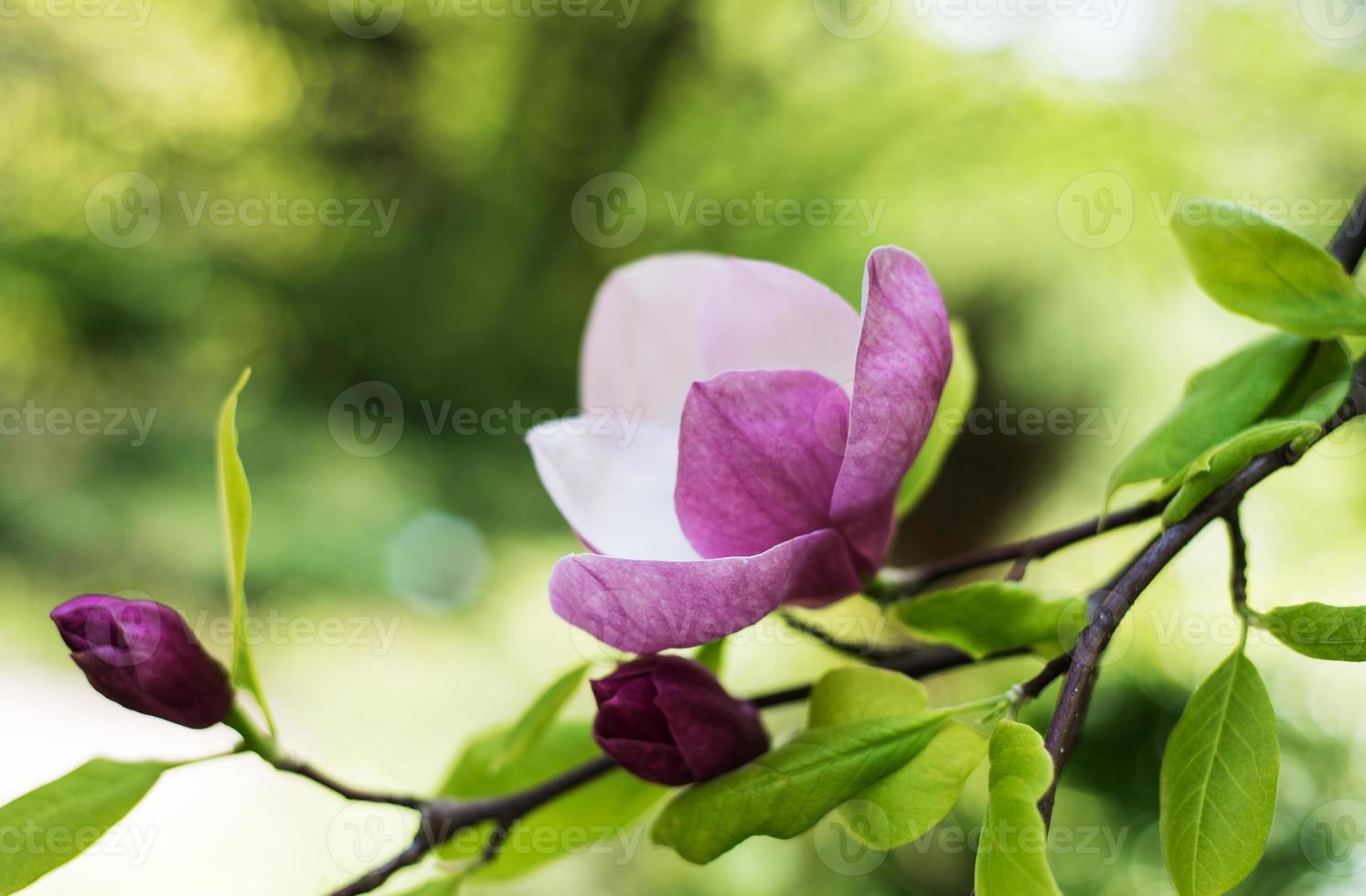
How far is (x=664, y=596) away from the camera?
0.13 meters

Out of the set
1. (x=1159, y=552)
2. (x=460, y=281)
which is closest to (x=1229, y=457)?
(x=1159, y=552)

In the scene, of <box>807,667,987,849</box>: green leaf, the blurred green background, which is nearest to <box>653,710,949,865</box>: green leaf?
<box>807,667,987,849</box>: green leaf

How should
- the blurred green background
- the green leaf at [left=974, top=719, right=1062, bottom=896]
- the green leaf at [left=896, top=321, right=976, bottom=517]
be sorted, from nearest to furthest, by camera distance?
the green leaf at [left=974, top=719, right=1062, bottom=896] → the green leaf at [left=896, top=321, right=976, bottom=517] → the blurred green background

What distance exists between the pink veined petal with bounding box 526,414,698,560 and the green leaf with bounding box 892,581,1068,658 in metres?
0.04

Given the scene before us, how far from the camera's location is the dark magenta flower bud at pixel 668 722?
15 cm

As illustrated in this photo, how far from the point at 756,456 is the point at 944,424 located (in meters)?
0.10

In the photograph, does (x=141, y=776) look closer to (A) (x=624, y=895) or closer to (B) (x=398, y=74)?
(A) (x=624, y=895)

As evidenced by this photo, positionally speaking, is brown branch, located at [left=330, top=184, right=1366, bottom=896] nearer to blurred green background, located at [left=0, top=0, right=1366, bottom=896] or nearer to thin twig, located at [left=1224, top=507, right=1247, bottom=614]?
thin twig, located at [left=1224, top=507, right=1247, bottom=614]

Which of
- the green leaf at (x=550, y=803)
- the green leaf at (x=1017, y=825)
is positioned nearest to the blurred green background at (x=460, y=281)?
the green leaf at (x=550, y=803)

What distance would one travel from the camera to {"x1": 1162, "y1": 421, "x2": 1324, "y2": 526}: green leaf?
0.46 ft

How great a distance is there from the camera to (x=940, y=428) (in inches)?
9.4

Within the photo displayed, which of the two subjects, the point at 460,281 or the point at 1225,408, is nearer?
the point at 1225,408

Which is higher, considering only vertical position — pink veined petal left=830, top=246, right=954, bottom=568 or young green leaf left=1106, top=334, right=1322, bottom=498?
pink veined petal left=830, top=246, right=954, bottom=568

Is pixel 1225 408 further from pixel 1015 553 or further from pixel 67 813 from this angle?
pixel 67 813
